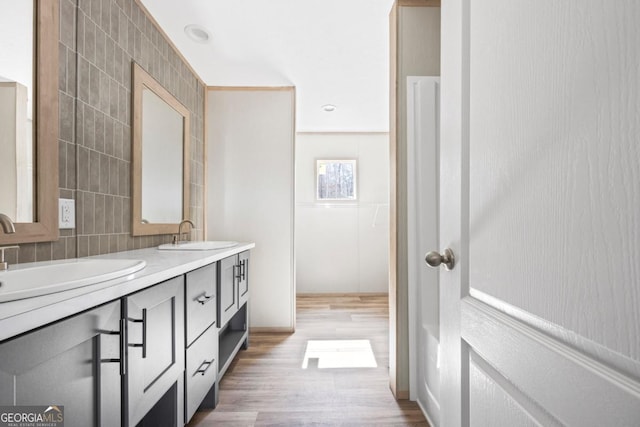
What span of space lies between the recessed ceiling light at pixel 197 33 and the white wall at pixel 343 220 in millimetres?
2313

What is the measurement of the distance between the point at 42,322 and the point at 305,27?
2089mm

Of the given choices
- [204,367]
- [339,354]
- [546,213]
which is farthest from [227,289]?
[546,213]

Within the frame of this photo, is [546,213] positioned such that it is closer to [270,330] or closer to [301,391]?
[301,391]

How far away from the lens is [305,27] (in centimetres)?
209

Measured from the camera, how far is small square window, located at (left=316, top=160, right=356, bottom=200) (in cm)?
450

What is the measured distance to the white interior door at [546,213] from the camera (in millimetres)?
371

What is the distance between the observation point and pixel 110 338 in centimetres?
87

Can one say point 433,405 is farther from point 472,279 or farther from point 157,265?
point 157,265

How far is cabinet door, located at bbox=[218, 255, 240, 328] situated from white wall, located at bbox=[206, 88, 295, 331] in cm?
74

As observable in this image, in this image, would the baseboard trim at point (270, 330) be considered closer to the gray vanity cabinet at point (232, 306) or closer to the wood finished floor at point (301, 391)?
the wood finished floor at point (301, 391)

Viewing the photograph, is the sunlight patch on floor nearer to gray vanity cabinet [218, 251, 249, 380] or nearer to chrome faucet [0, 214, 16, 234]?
gray vanity cabinet [218, 251, 249, 380]

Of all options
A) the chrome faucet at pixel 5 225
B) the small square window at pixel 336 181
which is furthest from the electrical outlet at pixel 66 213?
the small square window at pixel 336 181

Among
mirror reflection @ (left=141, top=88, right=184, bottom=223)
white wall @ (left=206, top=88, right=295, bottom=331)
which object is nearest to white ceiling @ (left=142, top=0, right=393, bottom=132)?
white wall @ (left=206, top=88, right=295, bottom=331)

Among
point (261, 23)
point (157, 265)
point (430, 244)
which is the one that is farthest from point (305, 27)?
point (157, 265)
